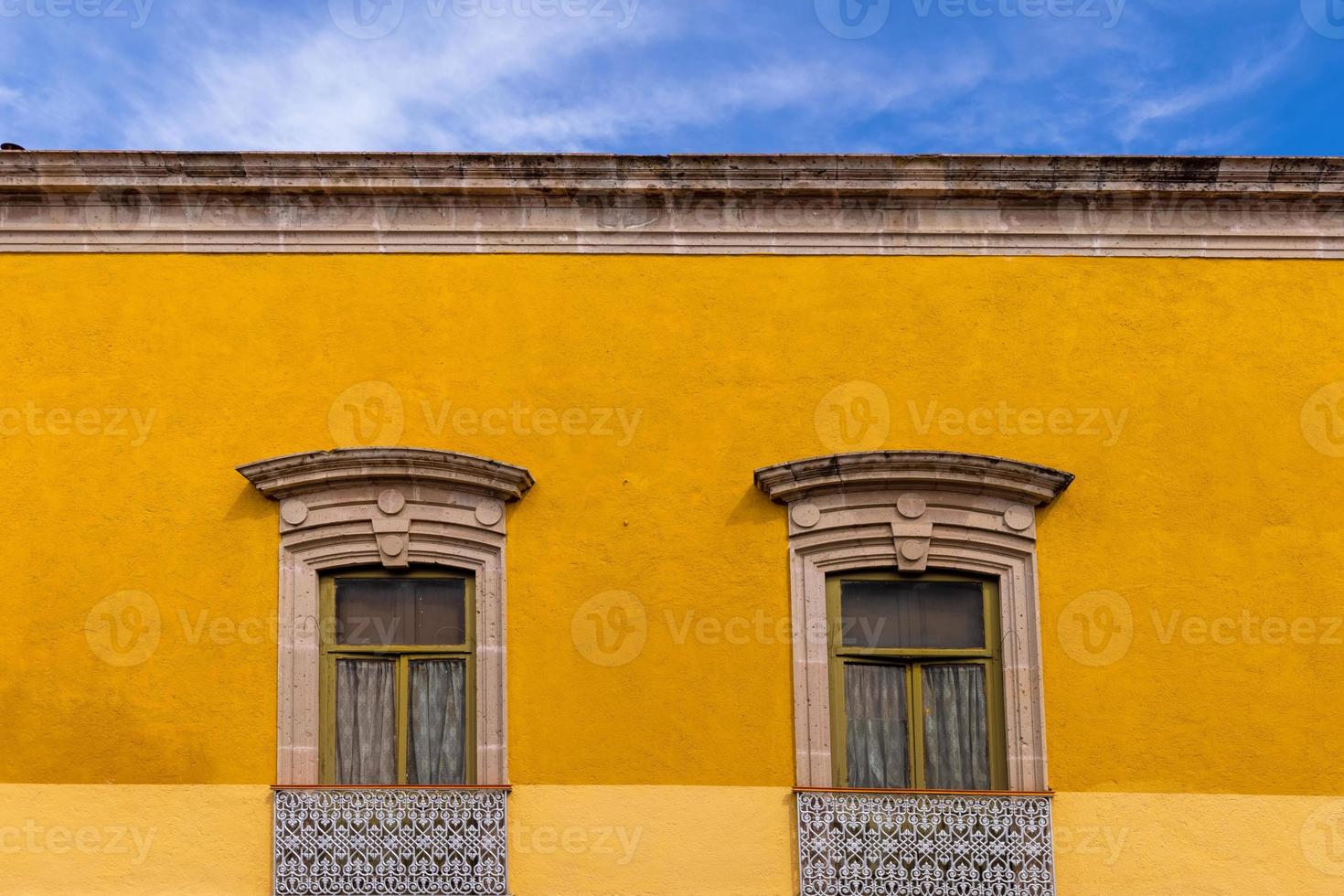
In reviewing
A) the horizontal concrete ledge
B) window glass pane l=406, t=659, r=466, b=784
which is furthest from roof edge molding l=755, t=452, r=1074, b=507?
window glass pane l=406, t=659, r=466, b=784

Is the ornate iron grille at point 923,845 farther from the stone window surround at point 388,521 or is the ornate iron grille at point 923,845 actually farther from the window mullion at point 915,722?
the stone window surround at point 388,521

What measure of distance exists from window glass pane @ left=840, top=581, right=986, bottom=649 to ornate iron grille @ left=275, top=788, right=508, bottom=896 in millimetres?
2403

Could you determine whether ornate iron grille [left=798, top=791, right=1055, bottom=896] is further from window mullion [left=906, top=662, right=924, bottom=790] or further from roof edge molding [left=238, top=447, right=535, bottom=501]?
roof edge molding [left=238, top=447, right=535, bottom=501]

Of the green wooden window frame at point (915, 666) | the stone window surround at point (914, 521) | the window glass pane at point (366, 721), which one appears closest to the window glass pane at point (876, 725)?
the green wooden window frame at point (915, 666)

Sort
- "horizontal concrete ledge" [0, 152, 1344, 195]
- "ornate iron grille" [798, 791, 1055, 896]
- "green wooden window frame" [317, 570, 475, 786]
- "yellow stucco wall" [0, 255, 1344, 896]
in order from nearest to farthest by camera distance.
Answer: "ornate iron grille" [798, 791, 1055, 896]
"yellow stucco wall" [0, 255, 1344, 896]
"green wooden window frame" [317, 570, 475, 786]
"horizontal concrete ledge" [0, 152, 1344, 195]

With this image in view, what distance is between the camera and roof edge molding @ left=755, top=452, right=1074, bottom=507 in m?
9.93

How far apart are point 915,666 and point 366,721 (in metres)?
3.35

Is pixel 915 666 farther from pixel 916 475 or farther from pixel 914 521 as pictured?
pixel 916 475

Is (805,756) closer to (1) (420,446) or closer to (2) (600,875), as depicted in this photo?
(2) (600,875)

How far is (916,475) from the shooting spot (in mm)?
9977

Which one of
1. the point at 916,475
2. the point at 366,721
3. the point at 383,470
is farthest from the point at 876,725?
the point at 383,470

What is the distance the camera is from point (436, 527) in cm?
998

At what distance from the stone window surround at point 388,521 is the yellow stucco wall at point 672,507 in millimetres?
182

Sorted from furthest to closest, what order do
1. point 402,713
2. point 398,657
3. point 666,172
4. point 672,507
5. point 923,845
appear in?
A: point 666,172, point 672,507, point 398,657, point 402,713, point 923,845
